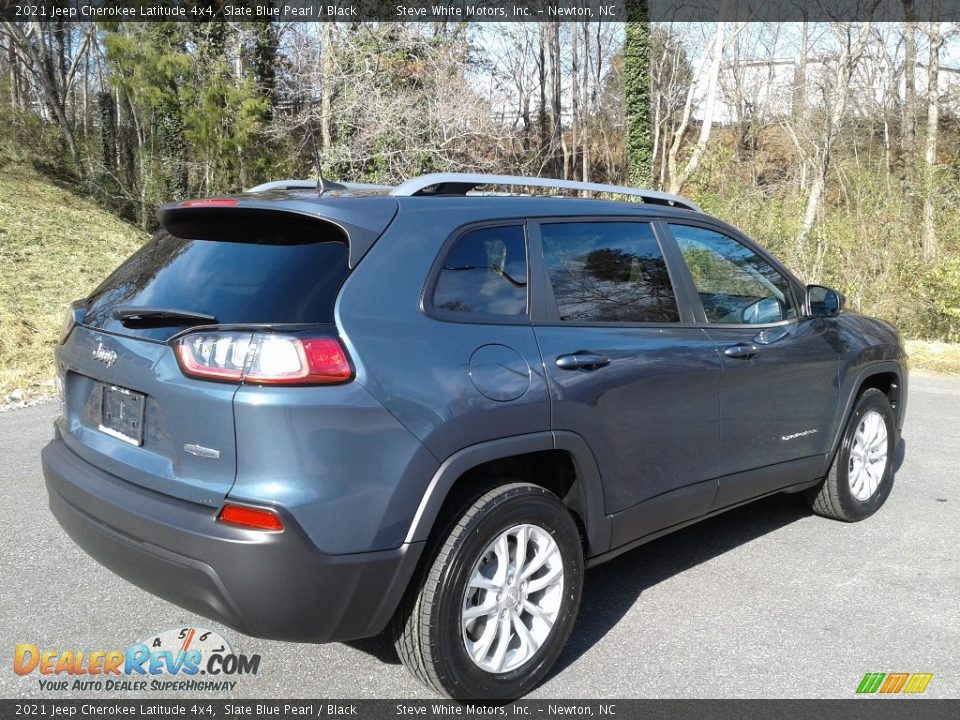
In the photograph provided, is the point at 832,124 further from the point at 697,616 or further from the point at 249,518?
the point at 249,518

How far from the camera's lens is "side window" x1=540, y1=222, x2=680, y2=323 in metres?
3.47

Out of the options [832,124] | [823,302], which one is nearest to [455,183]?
[823,302]

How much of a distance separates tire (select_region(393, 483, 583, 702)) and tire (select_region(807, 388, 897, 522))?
230 cm

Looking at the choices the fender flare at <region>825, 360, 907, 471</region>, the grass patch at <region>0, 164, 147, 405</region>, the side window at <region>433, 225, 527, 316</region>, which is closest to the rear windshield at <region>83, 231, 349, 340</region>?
the side window at <region>433, 225, 527, 316</region>

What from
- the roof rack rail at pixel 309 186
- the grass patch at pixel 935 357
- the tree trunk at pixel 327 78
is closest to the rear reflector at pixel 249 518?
the roof rack rail at pixel 309 186

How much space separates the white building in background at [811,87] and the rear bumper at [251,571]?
746 inches

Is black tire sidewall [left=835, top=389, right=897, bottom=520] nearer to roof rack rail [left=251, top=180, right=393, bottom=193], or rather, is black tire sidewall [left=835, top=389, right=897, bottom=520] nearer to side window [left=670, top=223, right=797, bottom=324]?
side window [left=670, top=223, right=797, bottom=324]

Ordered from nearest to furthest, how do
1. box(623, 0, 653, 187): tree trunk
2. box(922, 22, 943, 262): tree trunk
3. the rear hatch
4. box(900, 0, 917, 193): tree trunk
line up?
the rear hatch → box(922, 22, 943, 262): tree trunk → box(900, 0, 917, 193): tree trunk → box(623, 0, 653, 187): tree trunk

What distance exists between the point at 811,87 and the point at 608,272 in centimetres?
1835

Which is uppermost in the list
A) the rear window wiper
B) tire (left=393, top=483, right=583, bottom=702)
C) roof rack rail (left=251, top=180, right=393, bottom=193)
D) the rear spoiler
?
roof rack rail (left=251, top=180, right=393, bottom=193)

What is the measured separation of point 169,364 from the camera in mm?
2797

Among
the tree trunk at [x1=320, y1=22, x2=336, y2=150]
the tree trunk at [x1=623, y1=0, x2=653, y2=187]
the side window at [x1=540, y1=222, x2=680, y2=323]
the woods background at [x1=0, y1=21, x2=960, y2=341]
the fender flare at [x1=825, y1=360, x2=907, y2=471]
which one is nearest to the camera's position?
the side window at [x1=540, y1=222, x2=680, y2=323]

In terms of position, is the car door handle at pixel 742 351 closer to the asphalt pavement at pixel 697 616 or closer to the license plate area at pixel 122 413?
the asphalt pavement at pixel 697 616

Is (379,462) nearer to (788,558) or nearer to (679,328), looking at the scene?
(679,328)
